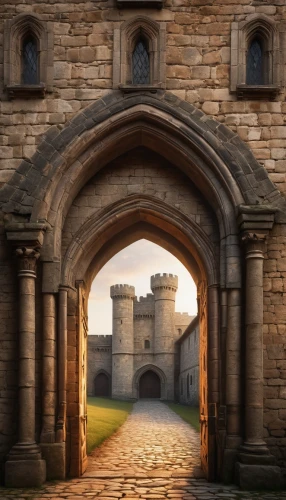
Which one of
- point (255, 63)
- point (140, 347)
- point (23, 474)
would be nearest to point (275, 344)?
point (23, 474)

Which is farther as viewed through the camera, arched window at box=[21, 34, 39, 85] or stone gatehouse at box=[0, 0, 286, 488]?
arched window at box=[21, 34, 39, 85]

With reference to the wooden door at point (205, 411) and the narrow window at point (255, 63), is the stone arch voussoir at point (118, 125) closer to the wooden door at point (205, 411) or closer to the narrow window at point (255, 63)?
the narrow window at point (255, 63)

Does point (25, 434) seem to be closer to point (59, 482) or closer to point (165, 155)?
point (59, 482)

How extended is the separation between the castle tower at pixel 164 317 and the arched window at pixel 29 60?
125ft

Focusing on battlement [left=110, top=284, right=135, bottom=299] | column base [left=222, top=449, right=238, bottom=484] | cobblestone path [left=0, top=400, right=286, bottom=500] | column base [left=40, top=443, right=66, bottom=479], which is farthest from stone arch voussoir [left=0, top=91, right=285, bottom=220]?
battlement [left=110, top=284, right=135, bottom=299]

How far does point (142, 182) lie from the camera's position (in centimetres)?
965

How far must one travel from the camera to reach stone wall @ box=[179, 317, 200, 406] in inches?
1219

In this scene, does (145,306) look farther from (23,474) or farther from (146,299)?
(23,474)

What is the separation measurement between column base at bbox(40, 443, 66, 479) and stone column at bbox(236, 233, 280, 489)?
2.39 m

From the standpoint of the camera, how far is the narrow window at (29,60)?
30.5 feet

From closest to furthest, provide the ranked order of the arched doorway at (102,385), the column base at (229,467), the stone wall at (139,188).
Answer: the column base at (229,467), the stone wall at (139,188), the arched doorway at (102,385)

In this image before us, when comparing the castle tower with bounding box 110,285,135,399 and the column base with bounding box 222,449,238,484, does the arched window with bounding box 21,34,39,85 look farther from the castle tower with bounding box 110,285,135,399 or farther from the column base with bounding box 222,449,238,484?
the castle tower with bounding box 110,285,135,399

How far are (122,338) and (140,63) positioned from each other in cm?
3926

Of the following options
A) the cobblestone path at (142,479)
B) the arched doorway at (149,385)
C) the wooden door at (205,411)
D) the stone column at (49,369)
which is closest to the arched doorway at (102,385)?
the arched doorway at (149,385)
